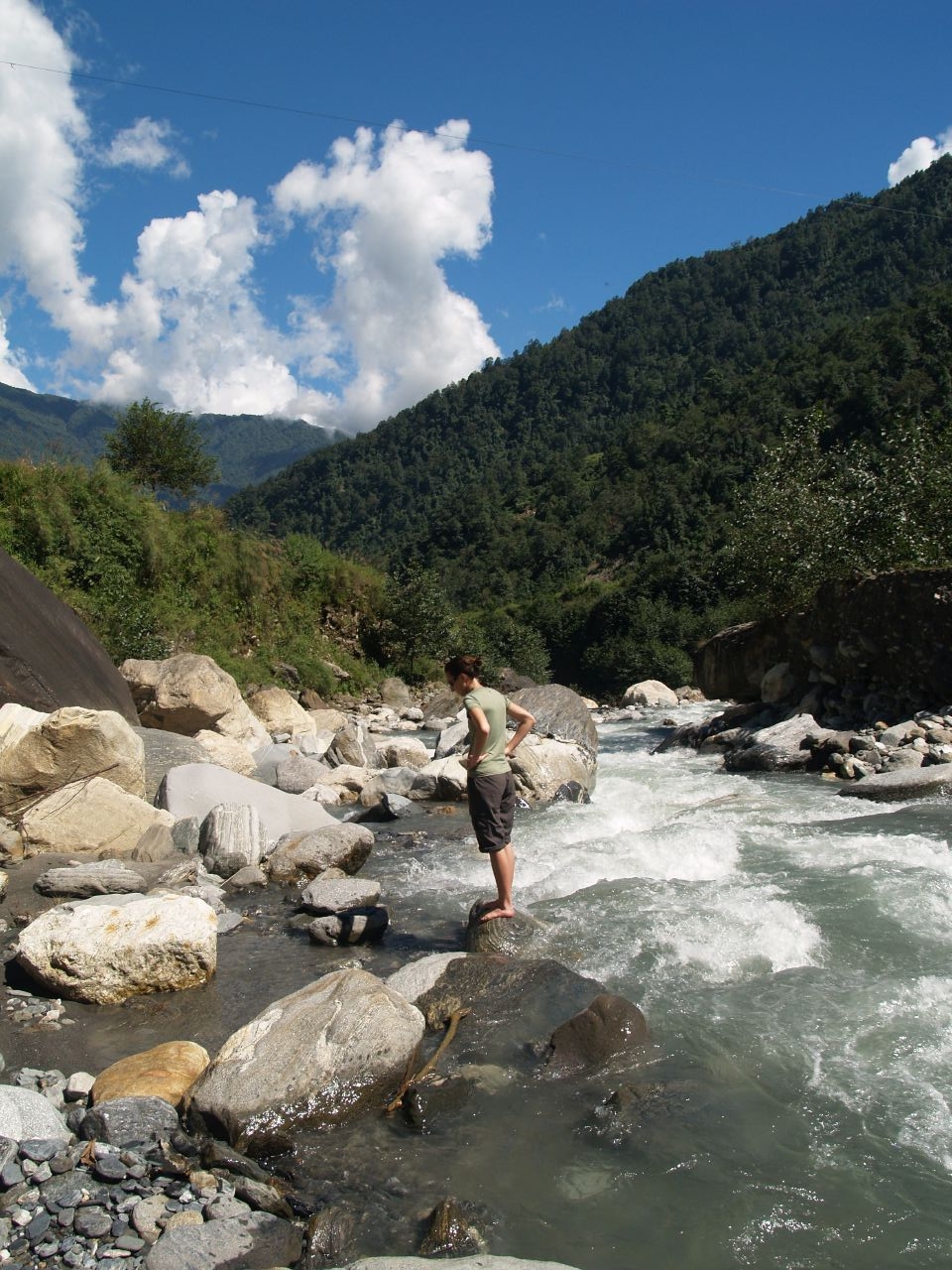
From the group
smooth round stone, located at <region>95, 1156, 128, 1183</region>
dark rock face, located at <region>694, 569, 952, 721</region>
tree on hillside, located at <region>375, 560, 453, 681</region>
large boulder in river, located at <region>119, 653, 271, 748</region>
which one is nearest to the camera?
smooth round stone, located at <region>95, 1156, 128, 1183</region>

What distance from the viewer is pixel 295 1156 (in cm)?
391

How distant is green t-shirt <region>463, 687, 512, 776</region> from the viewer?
6.54m

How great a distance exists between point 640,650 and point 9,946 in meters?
42.1

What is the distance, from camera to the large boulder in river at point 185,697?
14523 millimetres

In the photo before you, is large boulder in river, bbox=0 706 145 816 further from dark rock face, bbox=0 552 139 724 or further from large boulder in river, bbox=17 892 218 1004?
large boulder in river, bbox=17 892 218 1004

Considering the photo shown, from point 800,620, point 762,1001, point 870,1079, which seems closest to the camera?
point 870,1079

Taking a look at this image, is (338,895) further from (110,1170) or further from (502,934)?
(110,1170)

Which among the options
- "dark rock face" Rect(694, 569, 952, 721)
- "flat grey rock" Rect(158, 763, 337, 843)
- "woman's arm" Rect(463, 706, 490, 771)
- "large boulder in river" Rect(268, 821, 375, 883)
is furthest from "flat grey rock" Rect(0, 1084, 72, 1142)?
"dark rock face" Rect(694, 569, 952, 721)

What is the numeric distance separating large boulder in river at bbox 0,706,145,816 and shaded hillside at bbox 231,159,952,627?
29.1 m

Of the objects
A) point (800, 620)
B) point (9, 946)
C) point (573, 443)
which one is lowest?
point (9, 946)

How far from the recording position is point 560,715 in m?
17.2

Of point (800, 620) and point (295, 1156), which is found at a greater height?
point (800, 620)

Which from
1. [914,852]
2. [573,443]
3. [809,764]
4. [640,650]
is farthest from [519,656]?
[573,443]

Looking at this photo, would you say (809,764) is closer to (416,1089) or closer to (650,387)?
(416,1089)
